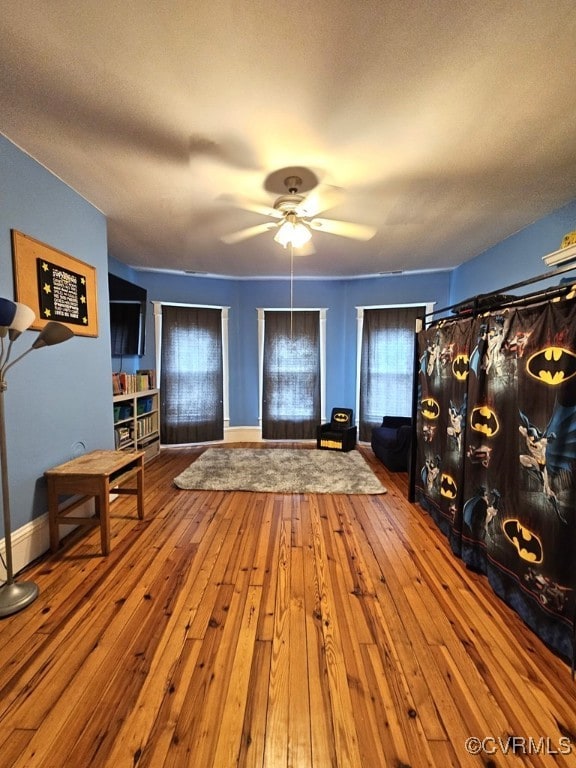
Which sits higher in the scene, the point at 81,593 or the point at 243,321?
the point at 243,321

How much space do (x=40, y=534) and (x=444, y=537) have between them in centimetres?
303

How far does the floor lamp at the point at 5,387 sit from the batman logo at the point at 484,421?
2.54m

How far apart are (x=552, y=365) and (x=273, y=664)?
1.94 m

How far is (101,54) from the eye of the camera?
4.15 ft

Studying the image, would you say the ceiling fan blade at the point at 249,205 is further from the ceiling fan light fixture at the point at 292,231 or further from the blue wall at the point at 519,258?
the blue wall at the point at 519,258

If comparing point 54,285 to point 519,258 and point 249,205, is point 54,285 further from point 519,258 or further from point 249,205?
point 519,258

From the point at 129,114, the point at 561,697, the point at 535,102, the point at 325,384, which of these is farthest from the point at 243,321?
the point at 561,697

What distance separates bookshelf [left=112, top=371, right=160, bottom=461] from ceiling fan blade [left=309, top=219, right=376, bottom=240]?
2.87 m

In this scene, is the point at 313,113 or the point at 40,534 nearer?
the point at 313,113

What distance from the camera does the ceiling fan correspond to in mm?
2193

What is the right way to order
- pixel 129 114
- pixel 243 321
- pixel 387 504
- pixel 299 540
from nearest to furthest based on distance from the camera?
pixel 129 114, pixel 299 540, pixel 387 504, pixel 243 321

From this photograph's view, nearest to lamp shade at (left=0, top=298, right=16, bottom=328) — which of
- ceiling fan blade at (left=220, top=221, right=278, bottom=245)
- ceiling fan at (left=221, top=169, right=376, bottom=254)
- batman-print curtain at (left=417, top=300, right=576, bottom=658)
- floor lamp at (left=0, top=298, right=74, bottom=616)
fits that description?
floor lamp at (left=0, top=298, right=74, bottom=616)

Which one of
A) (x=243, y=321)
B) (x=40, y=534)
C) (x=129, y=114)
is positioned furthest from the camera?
(x=243, y=321)

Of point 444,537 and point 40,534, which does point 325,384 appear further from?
point 40,534
